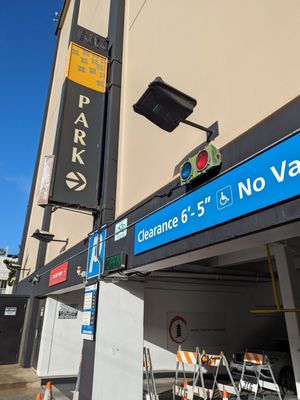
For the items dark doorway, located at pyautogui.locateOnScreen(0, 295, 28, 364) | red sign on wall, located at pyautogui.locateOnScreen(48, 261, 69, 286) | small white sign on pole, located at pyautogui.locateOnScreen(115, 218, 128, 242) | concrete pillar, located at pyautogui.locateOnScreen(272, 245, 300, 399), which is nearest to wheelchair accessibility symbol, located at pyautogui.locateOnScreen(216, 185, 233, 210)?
small white sign on pole, located at pyautogui.locateOnScreen(115, 218, 128, 242)

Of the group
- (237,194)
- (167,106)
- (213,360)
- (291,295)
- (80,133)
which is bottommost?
(213,360)

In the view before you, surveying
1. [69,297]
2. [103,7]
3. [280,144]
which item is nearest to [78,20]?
[103,7]

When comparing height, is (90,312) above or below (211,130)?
below

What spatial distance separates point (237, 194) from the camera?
3.40m

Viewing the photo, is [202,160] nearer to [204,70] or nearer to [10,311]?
[204,70]

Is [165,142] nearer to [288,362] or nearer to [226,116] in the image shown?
[226,116]

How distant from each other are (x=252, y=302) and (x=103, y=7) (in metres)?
12.7

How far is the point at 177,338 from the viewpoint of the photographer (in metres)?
11.0

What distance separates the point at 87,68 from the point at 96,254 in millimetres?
4785

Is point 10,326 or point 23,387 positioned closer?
point 23,387

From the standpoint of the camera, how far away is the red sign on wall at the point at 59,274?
8977 mm

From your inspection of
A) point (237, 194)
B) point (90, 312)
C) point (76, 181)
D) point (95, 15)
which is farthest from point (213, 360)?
point (95, 15)

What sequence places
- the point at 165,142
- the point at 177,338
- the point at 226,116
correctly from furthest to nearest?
the point at 177,338
the point at 165,142
the point at 226,116

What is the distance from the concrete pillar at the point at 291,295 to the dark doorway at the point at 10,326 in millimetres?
11799
